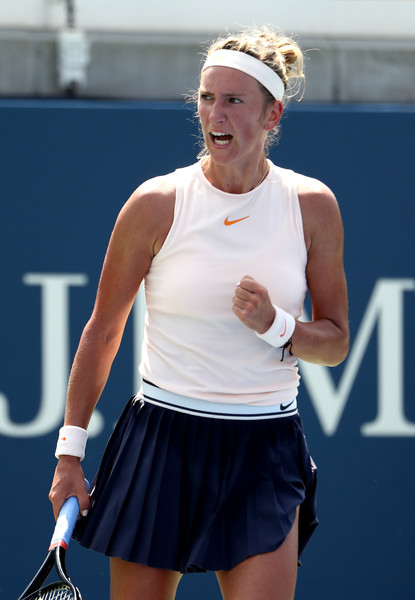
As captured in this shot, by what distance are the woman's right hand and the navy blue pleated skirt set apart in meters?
0.06

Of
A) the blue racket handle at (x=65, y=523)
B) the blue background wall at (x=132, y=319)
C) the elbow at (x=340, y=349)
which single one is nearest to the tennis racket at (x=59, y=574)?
the blue racket handle at (x=65, y=523)

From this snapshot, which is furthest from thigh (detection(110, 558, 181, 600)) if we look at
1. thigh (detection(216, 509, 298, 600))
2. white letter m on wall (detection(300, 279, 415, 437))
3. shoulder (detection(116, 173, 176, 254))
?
white letter m on wall (detection(300, 279, 415, 437))

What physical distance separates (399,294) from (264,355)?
5.16 ft

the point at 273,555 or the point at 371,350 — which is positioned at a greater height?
the point at 371,350

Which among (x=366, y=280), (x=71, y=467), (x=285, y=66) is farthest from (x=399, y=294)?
(x=71, y=467)

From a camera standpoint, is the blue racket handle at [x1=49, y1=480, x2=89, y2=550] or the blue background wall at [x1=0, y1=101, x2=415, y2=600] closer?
the blue racket handle at [x1=49, y1=480, x2=89, y2=550]

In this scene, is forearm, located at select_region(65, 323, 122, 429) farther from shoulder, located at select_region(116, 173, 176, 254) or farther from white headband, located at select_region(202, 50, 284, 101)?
white headband, located at select_region(202, 50, 284, 101)

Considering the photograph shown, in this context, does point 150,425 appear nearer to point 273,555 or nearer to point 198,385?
point 198,385

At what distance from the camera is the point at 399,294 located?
3.59 m

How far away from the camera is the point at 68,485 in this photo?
2156 mm

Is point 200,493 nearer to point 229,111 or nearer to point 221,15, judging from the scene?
point 229,111

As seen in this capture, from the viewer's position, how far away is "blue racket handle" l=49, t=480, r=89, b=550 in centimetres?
198

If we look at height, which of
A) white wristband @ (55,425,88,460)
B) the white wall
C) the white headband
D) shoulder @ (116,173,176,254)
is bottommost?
white wristband @ (55,425,88,460)

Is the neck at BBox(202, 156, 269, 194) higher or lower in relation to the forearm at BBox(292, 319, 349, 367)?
higher
